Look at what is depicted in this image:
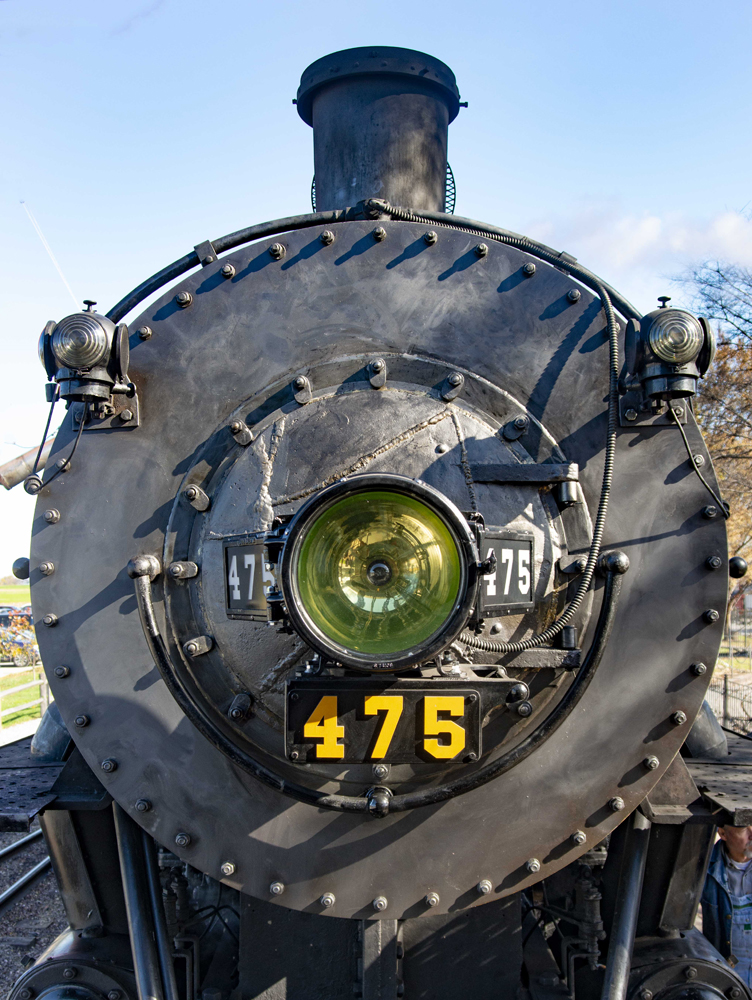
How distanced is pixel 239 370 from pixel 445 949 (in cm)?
197

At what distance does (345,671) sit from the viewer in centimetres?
190

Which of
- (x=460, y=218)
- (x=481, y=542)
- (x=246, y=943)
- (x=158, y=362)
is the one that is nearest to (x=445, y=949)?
(x=246, y=943)

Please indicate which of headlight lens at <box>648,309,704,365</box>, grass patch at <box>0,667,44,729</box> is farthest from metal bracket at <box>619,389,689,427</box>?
grass patch at <box>0,667,44,729</box>

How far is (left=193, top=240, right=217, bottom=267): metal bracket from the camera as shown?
2.45m

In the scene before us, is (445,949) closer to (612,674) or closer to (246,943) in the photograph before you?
(246,943)

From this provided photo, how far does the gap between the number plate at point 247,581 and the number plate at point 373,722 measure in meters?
0.26

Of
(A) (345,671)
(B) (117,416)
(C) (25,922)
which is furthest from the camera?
(C) (25,922)

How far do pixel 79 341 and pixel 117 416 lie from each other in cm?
32

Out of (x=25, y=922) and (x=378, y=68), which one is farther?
(x=25, y=922)

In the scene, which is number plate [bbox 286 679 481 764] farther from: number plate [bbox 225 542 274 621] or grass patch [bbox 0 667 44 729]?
grass patch [bbox 0 667 44 729]

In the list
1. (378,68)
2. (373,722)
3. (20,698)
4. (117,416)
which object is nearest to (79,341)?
(117,416)

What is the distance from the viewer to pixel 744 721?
36.3ft

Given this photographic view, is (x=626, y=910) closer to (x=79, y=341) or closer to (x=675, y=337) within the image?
(x=675, y=337)

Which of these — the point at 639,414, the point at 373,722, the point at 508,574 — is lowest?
the point at 373,722
